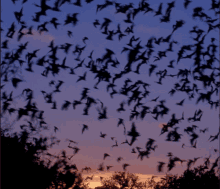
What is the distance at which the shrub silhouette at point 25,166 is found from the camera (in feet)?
75.1

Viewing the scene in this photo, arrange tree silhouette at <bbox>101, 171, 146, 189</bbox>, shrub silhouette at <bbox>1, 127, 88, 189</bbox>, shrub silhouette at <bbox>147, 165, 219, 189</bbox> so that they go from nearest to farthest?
shrub silhouette at <bbox>1, 127, 88, 189</bbox>, shrub silhouette at <bbox>147, 165, 219, 189</bbox>, tree silhouette at <bbox>101, 171, 146, 189</bbox>

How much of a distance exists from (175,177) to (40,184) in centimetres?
1757

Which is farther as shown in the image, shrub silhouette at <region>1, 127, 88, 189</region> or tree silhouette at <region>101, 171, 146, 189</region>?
tree silhouette at <region>101, 171, 146, 189</region>

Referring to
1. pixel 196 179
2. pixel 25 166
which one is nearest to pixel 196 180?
pixel 196 179

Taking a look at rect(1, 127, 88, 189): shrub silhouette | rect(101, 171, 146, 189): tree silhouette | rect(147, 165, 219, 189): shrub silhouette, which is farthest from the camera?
rect(101, 171, 146, 189): tree silhouette

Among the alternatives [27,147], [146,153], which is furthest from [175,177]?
[146,153]

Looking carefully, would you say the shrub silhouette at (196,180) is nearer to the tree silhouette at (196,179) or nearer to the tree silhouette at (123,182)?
the tree silhouette at (196,179)

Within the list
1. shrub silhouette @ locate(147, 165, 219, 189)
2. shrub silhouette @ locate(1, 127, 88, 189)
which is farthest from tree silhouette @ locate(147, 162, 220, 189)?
shrub silhouette @ locate(1, 127, 88, 189)

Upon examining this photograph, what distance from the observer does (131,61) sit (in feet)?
43.4

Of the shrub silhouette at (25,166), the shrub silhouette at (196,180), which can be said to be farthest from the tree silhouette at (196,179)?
the shrub silhouette at (25,166)

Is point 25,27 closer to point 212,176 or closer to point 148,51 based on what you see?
point 148,51

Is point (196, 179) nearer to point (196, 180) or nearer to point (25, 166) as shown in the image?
point (196, 180)

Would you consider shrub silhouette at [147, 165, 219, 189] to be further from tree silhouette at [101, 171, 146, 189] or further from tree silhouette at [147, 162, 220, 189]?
tree silhouette at [101, 171, 146, 189]

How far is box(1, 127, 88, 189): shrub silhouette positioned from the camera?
75.1 ft
